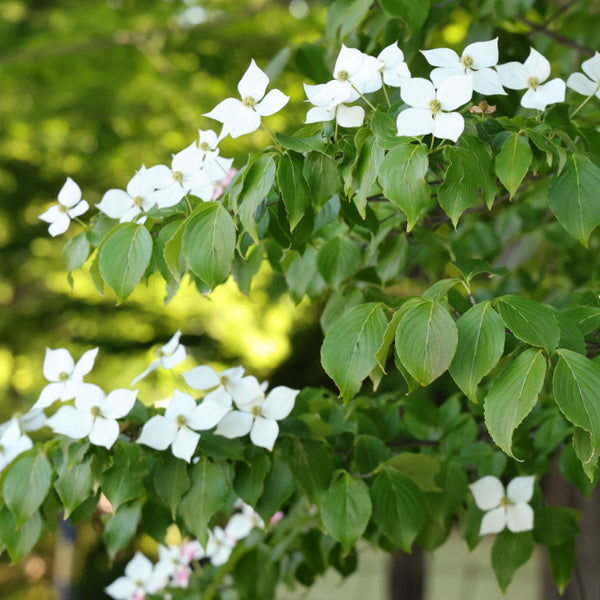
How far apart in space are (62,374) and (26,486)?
18 centimetres

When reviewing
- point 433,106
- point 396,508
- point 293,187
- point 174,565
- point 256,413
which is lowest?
point 174,565

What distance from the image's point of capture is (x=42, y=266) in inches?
A: 209

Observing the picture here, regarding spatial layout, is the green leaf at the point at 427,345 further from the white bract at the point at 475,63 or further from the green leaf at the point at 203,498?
the green leaf at the point at 203,498

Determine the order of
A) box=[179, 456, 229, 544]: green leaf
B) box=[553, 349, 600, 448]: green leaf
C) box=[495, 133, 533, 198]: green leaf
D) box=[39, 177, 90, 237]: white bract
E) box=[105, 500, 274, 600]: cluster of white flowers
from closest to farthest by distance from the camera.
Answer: box=[553, 349, 600, 448]: green leaf
box=[495, 133, 533, 198]: green leaf
box=[179, 456, 229, 544]: green leaf
box=[39, 177, 90, 237]: white bract
box=[105, 500, 274, 600]: cluster of white flowers

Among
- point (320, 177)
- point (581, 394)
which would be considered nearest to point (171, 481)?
point (320, 177)

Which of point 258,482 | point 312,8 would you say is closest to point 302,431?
point 258,482

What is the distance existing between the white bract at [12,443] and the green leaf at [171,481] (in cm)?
29

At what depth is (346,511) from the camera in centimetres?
110

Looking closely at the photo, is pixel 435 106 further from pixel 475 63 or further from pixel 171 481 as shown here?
pixel 171 481

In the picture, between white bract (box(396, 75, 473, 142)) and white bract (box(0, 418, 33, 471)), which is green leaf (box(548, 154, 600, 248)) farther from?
white bract (box(0, 418, 33, 471))

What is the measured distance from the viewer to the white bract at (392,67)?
887mm

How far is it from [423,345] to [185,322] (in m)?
4.99

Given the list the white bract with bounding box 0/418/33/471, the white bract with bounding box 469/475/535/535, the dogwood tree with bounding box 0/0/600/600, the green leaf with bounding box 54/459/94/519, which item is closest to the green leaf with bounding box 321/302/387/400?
the dogwood tree with bounding box 0/0/600/600

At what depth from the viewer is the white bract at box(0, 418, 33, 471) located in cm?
125
